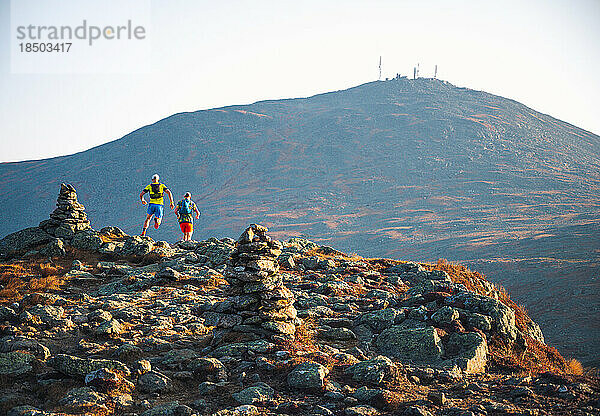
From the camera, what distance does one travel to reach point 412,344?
9141mm

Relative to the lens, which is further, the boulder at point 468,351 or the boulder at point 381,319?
the boulder at point 381,319

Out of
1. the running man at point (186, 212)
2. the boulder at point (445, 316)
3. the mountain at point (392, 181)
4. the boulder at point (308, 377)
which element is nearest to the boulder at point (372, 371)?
the boulder at point (308, 377)

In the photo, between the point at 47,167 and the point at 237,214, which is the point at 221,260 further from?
the point at 47,167

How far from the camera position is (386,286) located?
13961 mm

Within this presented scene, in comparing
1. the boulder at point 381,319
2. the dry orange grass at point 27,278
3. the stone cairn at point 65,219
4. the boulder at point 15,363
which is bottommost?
the boulder at point 381,319

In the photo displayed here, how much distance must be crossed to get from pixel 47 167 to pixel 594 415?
116905 mm

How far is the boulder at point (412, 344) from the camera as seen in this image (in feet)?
29.1

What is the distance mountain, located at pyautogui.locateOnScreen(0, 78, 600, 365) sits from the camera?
137ft

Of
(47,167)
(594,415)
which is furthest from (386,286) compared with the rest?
(47,167)

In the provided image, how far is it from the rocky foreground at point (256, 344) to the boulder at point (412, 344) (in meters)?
0.03

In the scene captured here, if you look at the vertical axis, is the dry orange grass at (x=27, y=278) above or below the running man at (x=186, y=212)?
below

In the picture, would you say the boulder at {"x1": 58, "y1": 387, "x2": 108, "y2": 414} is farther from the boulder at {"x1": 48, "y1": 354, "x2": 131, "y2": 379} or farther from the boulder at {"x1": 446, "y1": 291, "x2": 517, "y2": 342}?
the boulder at {"x1": 446, "y1": 291, "x2": 517, "y2": 342}

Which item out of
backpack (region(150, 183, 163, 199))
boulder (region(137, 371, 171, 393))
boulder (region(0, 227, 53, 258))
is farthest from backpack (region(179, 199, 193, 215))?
Answer: boulder (region(137, 371, 171, 393))

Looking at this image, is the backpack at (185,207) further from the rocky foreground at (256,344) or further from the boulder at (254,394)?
the boulder at (254,394)
